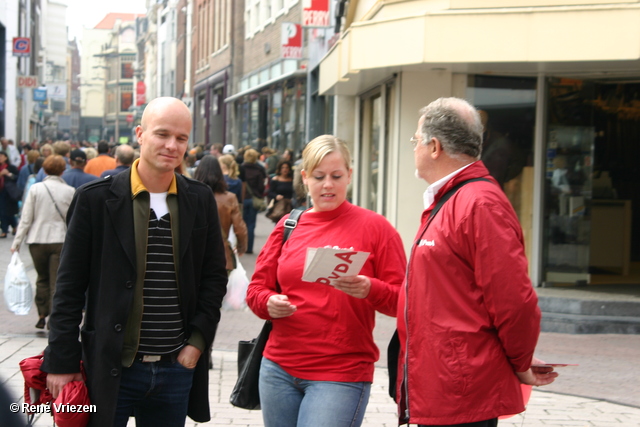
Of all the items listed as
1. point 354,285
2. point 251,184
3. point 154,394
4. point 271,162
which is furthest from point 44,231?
point 271,162

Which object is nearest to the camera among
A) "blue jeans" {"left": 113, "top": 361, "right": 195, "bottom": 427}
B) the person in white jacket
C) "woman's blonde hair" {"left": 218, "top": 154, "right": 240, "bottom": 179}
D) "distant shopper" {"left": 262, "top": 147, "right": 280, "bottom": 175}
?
"blue jeans" {"left": 113, "top": 361, "right": 195, "bottom": 427}

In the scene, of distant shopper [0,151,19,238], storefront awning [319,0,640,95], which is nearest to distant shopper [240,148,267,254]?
distant shopper [0,151,19,238]

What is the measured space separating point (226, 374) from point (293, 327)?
3.89 meters

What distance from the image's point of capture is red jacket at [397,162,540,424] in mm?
2859

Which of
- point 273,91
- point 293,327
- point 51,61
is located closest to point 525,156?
point 293,327

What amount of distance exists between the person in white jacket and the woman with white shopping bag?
1.69 m

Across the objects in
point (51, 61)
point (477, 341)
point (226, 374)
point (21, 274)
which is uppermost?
point (51, 61)

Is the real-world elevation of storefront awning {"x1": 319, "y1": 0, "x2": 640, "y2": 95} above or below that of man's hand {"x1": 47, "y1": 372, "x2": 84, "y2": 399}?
above

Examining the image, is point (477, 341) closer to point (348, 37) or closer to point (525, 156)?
point (525, 156)

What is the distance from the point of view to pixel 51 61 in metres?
93.8

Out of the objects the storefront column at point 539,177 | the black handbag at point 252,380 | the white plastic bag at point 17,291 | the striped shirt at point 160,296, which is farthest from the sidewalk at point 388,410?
the storefront column at point 539,177

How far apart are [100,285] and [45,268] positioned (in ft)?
19.3

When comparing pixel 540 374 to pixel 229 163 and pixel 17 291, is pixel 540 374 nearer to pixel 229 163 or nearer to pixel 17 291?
pixel 17 291

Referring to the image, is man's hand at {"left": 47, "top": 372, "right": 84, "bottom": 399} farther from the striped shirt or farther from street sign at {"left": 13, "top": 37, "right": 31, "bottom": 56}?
street sign at {"left": 13, "top": 37, "right": 31, "bottom": 56}
